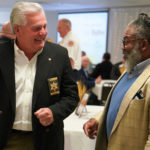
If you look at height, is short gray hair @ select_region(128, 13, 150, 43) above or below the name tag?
above

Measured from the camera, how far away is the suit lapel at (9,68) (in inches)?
47.2

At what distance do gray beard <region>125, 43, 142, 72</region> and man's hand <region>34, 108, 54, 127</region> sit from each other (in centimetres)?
52

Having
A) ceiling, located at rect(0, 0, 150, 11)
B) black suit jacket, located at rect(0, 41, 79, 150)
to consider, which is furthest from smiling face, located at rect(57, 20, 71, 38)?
ceiling, located at rect(0, 0, 150, 11)

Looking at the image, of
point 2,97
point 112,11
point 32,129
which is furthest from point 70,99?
point 112,11

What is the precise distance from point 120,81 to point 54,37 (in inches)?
303

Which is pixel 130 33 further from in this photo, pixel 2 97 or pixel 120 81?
pixel 2 97

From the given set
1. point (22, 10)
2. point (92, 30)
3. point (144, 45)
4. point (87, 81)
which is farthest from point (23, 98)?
point (92, 30)

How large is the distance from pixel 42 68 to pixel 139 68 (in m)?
0.55

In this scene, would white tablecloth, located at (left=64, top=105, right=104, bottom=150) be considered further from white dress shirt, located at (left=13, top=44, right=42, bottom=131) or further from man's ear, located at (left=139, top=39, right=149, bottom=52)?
man's ear, located at (left=139, top=39, right=149, bottom=52)

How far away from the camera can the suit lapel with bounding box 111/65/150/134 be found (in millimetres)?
1069

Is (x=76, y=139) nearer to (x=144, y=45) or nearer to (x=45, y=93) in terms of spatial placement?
(x=45, y=93)

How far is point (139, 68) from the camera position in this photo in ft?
3.92

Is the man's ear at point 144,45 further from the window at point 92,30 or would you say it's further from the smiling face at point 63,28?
the window at point 92,30

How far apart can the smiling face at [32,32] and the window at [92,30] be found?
22.8 feet
